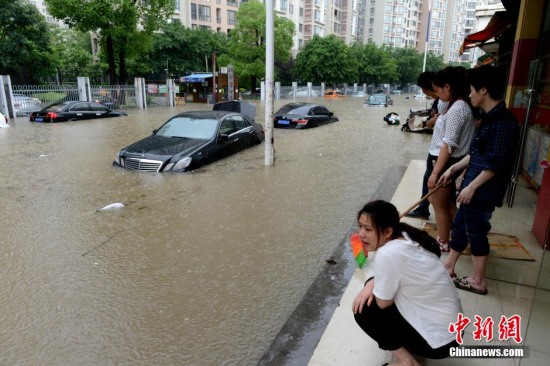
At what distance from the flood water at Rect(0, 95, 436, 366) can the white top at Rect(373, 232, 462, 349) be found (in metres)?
1.19

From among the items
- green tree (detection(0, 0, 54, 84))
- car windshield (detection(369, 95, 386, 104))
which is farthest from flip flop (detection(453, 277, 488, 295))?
green tree (detection(0, 0, 54, 84))

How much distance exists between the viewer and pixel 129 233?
16.7 feet

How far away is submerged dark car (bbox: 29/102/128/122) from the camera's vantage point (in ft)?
57.8

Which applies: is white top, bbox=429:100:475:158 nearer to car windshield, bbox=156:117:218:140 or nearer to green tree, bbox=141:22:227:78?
car windshield, bbox=156:117:218:140

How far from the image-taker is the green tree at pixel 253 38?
38062 millimetres

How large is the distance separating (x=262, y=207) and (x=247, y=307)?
290 cm

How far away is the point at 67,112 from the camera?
58.6 ft

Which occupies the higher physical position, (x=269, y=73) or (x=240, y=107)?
(x=269, y=73)

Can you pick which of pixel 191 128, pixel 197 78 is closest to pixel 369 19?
pixel 197 78

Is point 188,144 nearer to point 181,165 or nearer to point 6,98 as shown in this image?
point 181,165

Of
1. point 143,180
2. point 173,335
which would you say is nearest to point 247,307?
point 173,335

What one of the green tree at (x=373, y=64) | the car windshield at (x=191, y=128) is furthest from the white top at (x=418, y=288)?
the green tree at (x=373, y=64)

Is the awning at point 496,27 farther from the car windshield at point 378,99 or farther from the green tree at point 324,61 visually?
the green tree at point 324,61

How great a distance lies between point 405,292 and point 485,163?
4.68ft
